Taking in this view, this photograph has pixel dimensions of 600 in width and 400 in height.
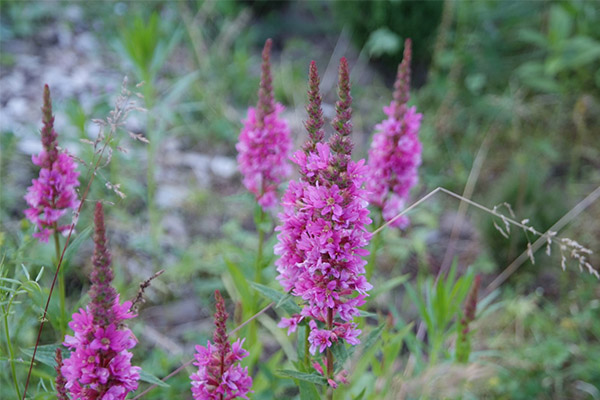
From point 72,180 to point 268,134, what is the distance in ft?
3.04

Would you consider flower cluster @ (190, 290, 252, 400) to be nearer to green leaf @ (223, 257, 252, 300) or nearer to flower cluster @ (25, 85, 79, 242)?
flower cluster @ (25, 85, 79, 242)

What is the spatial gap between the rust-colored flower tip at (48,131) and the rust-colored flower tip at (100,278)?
24.1 inches

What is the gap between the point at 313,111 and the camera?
167 cm

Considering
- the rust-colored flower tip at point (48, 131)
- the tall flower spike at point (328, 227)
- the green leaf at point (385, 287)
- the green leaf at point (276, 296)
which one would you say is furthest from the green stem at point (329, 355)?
the rust-colored flower tip at point (48, 131)

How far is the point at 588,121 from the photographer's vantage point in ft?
18.1

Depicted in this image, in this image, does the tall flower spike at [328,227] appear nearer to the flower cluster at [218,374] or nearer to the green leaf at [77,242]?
the flower cluster at [218,374]

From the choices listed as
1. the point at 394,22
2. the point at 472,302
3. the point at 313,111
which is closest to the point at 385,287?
the point at 472,302

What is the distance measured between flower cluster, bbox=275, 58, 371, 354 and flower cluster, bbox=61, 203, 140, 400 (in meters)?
0.51

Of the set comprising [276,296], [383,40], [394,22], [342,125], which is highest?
[394,22]

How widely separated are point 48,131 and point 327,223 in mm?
1043

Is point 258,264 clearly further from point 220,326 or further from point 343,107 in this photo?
point 343,107

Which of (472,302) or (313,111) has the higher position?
(313,111)

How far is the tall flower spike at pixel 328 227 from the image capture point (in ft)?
5.40

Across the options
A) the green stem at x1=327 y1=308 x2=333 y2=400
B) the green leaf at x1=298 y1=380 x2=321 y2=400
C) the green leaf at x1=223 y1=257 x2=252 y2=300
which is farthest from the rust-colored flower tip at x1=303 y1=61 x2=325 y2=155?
the green leaf at x1=223 y1=257 x2=252 y2=300
